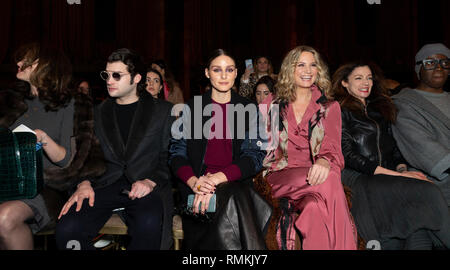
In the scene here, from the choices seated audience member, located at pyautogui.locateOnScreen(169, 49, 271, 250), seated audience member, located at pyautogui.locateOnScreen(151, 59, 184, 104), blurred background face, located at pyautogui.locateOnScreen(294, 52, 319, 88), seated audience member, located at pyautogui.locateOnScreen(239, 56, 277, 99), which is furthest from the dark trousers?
seated audience member, located at pyautogui.locateOnScreen(239, 56, 277, 99)

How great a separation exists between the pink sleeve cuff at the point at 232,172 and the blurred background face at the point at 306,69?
0.92 m

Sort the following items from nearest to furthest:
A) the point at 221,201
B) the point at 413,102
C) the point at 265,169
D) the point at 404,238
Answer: the point at 221,201
the point at 404,238
the point at 265,169
the point at 413,102

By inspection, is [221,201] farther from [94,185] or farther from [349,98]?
[349,98]

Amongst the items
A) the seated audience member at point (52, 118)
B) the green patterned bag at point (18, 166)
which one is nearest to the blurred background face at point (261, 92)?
the seated audience member at point (52, 118)

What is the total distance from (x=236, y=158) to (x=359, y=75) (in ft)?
4.58

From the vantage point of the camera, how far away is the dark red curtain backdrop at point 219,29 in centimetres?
938

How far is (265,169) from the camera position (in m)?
2.85

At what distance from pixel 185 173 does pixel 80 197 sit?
74cm

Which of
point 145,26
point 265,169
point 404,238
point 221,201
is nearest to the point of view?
point 221,201

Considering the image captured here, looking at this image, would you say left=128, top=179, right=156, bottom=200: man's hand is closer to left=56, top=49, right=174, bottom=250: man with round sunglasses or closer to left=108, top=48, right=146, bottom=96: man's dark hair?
left=56, top=49, right=174, bottom=250: man with round sunglasses

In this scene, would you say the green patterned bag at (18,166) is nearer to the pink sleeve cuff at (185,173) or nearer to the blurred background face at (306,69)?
the pink sleeve cuff at (185,173)

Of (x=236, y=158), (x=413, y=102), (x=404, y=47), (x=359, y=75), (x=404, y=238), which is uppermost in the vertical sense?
(x=404, y=47)

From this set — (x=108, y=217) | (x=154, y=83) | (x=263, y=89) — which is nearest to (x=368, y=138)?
(x=263, y=89)
